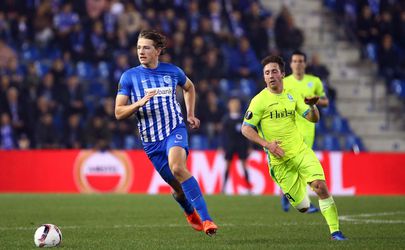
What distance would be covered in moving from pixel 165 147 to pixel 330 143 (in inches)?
522

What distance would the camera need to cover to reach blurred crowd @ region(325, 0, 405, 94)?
82.8 ft

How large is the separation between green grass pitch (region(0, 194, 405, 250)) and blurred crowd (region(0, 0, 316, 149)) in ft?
12.4

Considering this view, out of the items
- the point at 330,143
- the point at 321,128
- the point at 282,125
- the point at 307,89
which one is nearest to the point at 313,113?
the point at 282,125

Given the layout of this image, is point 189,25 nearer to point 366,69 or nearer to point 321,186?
point 366,69

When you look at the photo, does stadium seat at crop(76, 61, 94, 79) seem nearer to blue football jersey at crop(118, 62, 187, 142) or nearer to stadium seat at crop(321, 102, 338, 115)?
stadium seat at crop(321, 102, 338, 115)

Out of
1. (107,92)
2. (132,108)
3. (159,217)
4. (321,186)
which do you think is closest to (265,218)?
(159,217)

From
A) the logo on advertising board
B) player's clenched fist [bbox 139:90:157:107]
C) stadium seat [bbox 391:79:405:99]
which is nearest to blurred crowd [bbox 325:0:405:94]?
stadium seat [bbox 391:79:405:99]

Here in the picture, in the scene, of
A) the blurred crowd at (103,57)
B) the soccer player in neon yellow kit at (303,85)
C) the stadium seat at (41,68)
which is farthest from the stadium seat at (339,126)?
the soccer player in neon yellow kit at (303,85)

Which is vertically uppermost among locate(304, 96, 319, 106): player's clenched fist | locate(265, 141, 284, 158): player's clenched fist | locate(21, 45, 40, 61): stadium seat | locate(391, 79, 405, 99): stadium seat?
locate(304, 96, 319, 106): player's clenched fist

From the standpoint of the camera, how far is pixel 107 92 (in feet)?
77.7

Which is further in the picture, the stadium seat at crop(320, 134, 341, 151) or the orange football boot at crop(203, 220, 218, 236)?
the stadium seat at crop(320, 134, 341, 151)

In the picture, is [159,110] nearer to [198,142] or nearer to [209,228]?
[209,228]

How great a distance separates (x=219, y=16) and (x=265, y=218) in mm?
12712

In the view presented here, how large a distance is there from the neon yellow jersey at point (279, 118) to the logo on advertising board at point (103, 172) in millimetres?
10841
